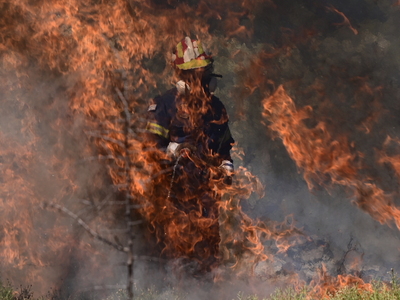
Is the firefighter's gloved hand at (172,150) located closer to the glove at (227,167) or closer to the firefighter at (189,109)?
the firefighter at (189,109)

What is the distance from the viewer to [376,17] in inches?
334

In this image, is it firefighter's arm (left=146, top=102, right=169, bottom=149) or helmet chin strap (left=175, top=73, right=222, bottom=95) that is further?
helmet chin strap (left=175, top=73, right=222, bottom=95)

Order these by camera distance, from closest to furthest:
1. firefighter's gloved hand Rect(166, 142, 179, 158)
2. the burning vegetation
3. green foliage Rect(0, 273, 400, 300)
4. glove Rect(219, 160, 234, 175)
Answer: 1. green foliage Rect(0, 273, 400, 300)
2. firefighter's gloved hand Rect(166, 142, 179, 158)
3. glove Rect(219, 160, 234, 175)
4. the burning vegetation

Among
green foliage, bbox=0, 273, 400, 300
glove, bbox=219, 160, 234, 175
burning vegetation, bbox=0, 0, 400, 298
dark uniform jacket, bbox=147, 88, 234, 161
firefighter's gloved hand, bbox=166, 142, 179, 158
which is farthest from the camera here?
burning vegetation, bbox=0, 0, 400, 298

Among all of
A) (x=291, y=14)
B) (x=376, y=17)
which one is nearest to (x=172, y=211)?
(x=291, y=14)

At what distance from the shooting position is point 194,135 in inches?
277

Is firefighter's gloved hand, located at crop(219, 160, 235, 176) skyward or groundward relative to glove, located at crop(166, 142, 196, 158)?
groundward

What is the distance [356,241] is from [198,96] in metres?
3.78

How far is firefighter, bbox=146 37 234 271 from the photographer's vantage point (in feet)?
22.6

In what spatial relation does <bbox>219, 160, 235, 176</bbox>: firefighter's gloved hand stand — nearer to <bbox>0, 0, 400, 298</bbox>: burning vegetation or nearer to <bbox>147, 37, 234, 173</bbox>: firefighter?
<bbox>147, 37, 234, 173</bbox>: firefighter

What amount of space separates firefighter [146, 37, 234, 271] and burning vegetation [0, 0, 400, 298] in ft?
0.11

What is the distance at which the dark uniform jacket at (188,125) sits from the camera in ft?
22.5

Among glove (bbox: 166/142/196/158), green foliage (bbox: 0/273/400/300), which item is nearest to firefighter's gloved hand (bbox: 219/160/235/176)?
glove (bbox: 166/142/196/158)

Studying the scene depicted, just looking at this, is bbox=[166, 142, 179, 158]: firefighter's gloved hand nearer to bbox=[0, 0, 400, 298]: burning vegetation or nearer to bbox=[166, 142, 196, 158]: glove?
bbox=[166, 142, 196, 158]: glove
